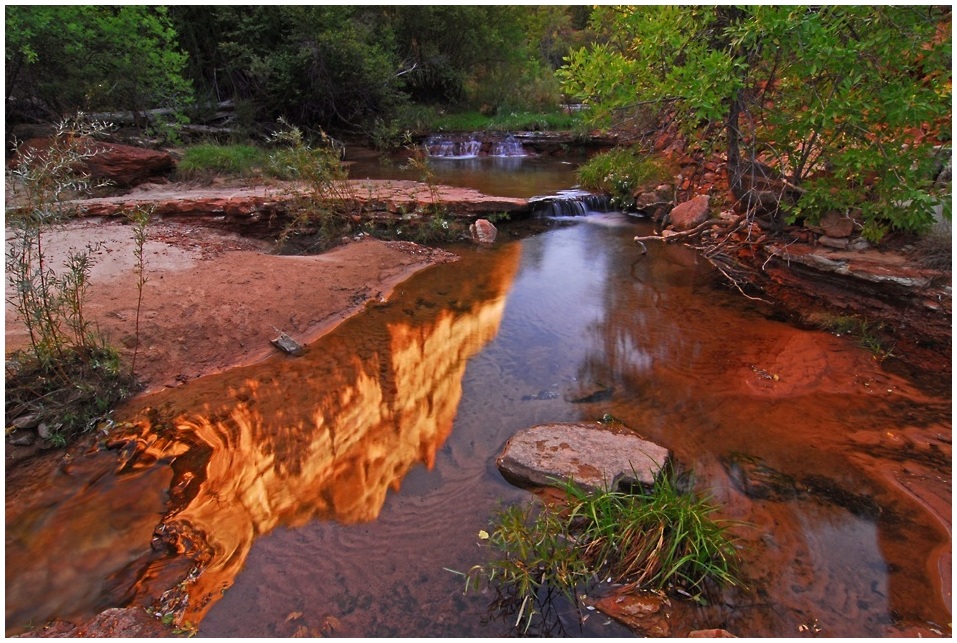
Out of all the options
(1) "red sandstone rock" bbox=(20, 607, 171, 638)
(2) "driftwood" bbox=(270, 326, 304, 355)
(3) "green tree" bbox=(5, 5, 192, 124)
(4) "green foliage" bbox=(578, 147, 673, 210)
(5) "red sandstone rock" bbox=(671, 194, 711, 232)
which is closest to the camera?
(1) "red sandstone rock" bbox=(20, 607, 171, 638)

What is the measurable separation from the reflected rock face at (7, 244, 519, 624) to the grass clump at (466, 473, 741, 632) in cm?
109

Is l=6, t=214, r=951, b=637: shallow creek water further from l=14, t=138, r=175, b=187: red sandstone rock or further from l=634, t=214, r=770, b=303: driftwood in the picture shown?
l=14, t=138, r=175, b=187: red sandstone rock

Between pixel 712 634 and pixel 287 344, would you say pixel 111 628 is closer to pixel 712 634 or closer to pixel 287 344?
pixel 712 634

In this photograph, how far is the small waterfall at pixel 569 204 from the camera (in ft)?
37.7

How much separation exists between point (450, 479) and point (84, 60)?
46.1 feet

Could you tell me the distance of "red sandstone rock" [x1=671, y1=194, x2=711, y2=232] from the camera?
381 inches

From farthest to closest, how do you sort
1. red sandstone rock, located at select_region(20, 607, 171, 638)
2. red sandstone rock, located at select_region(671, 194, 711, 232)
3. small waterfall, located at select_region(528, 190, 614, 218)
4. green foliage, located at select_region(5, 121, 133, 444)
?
small waterfall, located at select_region(528, 190, 614, 218), red sandstone rock, located at select_region(671, 194, 711, 232), green foliage, located at select_region(5, 121, 133, 444), red sandstone rock, located at select_region(20, 607, 171, 638)

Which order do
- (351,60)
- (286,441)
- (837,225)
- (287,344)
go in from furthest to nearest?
(351,60) → (837,225) → (287,344) → (286,441)

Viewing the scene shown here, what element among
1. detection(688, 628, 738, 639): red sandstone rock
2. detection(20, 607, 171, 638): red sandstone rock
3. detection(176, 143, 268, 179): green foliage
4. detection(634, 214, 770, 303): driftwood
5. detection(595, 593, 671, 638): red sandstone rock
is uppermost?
detection(176, 143, 268, 179): green foliage

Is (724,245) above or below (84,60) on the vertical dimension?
below

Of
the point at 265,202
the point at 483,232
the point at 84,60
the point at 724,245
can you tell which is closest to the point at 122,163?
the point at 265,202

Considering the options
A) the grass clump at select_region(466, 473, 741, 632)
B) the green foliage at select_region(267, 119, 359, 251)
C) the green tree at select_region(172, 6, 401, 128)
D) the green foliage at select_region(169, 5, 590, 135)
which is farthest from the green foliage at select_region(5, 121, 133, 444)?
the green tree at select_region(172, 6, 401, 128)

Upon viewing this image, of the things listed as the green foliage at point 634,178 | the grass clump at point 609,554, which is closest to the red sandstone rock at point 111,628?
the grass clump at point 609,554

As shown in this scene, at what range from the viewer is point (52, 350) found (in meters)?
4.36
